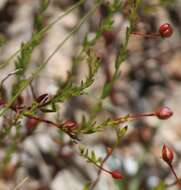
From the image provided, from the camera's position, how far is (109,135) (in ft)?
10.0

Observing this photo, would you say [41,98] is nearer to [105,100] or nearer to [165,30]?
[165,30]

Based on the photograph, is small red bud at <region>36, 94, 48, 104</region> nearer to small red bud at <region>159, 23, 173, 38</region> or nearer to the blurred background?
small red bud at <region>159, 23, 173, 38</region>

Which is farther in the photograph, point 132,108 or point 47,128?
point 132,108

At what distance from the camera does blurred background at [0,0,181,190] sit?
2.77 meters

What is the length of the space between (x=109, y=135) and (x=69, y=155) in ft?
1.37

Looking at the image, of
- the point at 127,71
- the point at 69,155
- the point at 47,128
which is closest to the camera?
the point at 69,155

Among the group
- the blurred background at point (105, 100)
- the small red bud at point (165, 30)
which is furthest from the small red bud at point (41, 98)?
the blurred background at point (105, 100)

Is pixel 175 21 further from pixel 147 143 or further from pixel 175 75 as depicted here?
pixel 147 143

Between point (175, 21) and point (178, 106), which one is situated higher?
point (175, 21)

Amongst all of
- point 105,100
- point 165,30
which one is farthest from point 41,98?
point 105,100

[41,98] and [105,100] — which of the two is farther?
[105,100]

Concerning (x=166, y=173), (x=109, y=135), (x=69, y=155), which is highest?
(x=69, y=155)

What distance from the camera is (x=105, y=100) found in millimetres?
2979

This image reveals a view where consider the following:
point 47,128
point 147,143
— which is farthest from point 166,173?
point 47,128
